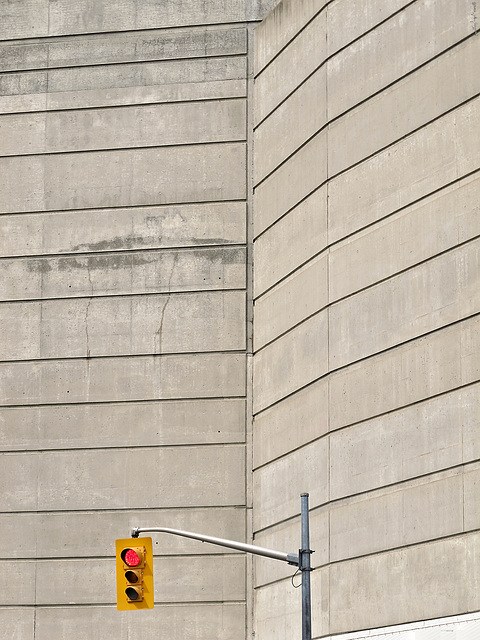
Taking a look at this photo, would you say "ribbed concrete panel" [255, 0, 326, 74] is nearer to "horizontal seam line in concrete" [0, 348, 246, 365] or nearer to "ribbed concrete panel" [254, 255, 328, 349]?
"ribbed concrete panel" [254, 255, 328, 349]

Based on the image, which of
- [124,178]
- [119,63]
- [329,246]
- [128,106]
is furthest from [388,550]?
[119,63]

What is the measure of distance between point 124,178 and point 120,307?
4.00m

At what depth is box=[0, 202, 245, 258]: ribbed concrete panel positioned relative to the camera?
38.4 meters

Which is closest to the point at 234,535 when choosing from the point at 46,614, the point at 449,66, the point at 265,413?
the point at 265,413

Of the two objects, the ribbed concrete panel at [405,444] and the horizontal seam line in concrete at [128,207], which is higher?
the horizontal seam line in concrete at [128,207]

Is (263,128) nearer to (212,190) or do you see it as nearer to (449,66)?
(212,190)

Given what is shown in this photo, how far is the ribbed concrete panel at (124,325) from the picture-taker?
123 feet

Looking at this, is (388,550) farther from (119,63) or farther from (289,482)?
(119,63)

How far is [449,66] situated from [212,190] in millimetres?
9777

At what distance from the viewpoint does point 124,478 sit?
1459 inches

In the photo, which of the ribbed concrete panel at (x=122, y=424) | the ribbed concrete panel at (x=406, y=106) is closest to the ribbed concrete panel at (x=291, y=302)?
the ribbed concrete panel at (x=122, y=424)

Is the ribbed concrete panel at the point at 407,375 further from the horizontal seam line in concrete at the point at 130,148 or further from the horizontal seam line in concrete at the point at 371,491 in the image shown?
the horizontal seam line in concrete at the point at 130,148

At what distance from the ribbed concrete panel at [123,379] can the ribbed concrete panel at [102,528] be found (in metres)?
3.28

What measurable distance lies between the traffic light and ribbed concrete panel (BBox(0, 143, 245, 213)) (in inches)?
784
